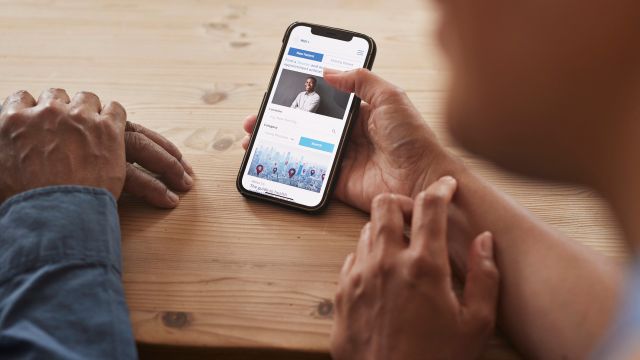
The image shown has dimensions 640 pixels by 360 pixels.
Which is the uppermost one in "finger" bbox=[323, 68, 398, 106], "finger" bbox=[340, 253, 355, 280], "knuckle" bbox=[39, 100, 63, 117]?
"finger" bbox=[323, 68, 398, 106]

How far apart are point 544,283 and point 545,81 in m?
0.28

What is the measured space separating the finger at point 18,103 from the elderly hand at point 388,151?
0.42 metres

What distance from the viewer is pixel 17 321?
0.69 metres

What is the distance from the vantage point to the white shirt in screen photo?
909 millimetres

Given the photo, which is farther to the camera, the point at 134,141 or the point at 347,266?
the point at 134,141

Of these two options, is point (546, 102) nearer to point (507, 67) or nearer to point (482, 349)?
point (507, 67)

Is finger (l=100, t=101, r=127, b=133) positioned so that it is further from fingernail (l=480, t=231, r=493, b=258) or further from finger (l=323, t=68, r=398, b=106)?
fingernail (l=480, t=231, r=493, b=258)

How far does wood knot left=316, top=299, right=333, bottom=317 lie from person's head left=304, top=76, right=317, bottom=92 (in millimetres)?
321

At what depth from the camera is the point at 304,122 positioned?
0.90 meters

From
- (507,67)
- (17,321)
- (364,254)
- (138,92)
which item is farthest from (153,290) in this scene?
(507,67)

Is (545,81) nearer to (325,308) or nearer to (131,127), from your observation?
(325,308)

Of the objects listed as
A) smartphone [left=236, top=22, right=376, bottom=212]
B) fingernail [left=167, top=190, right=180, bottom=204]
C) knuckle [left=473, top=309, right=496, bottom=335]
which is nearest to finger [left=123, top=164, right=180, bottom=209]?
fingernail [left=167, top=190, right=180, bottom=204]

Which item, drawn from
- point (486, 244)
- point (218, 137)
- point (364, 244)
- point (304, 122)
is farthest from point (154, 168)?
point (486, 244)

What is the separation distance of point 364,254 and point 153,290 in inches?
10.5
